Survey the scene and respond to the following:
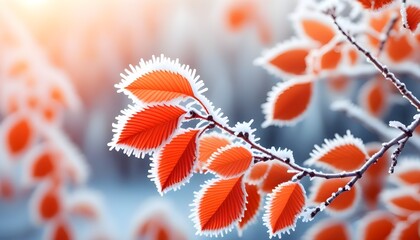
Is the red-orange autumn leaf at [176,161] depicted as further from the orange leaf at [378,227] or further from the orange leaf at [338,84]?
the orange leaf at [338,84]

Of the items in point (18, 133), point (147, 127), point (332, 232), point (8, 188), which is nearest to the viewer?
point (147, 127)

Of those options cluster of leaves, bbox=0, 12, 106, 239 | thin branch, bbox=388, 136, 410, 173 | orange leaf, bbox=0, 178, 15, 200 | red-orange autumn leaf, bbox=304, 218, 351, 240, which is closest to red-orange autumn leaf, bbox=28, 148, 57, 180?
cluster of leaves, bbox=0, 12, 106, 239

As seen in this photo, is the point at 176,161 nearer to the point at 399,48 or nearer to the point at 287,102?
the point at 287,102

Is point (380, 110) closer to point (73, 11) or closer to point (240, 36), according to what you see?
point (240, 36)

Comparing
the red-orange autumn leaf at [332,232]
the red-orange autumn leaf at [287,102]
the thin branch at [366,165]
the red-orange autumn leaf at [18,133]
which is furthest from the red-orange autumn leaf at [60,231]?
the thin branch at [366,165]

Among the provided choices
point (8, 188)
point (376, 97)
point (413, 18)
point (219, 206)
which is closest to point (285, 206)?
point (219, 206)

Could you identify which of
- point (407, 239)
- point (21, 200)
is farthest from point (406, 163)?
point (21, 200)
